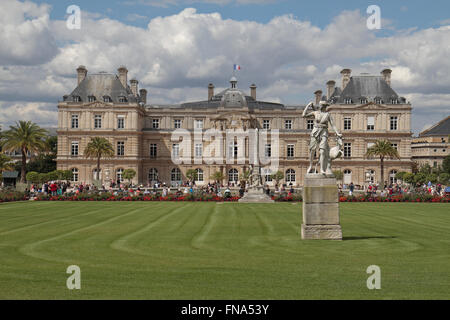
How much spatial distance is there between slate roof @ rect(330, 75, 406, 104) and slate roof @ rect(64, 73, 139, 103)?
3688 cm

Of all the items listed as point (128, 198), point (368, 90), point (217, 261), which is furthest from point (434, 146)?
point (217, 261)

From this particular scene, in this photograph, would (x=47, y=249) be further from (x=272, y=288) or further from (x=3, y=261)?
(x=272, y=288)

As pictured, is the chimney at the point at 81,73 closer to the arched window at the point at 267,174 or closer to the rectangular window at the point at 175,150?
the rectangular window at the point at 175,150

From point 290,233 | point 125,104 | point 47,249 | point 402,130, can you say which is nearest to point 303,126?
point 402,130

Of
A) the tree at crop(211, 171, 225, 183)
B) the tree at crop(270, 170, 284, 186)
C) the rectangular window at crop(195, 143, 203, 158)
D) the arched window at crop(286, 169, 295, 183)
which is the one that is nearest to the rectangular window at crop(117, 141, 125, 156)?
the rectangular window at crop(195, 143, 203, 158)

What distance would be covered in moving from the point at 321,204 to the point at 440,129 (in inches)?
5131

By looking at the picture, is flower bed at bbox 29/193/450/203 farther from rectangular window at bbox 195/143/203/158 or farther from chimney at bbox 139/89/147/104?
chimney at bbox 139/89/147/104

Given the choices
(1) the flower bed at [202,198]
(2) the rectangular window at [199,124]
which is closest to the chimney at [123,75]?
(2) the rectangular window at [199,124]

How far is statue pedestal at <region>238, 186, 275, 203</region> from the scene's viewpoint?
4216 cm

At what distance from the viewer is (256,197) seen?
42344 millimetres

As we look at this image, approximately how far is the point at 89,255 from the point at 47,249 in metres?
1.86

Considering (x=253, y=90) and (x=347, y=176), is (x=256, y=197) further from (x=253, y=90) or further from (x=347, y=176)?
(x=253, y=90)

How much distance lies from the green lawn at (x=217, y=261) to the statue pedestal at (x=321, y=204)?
0.74 metres
